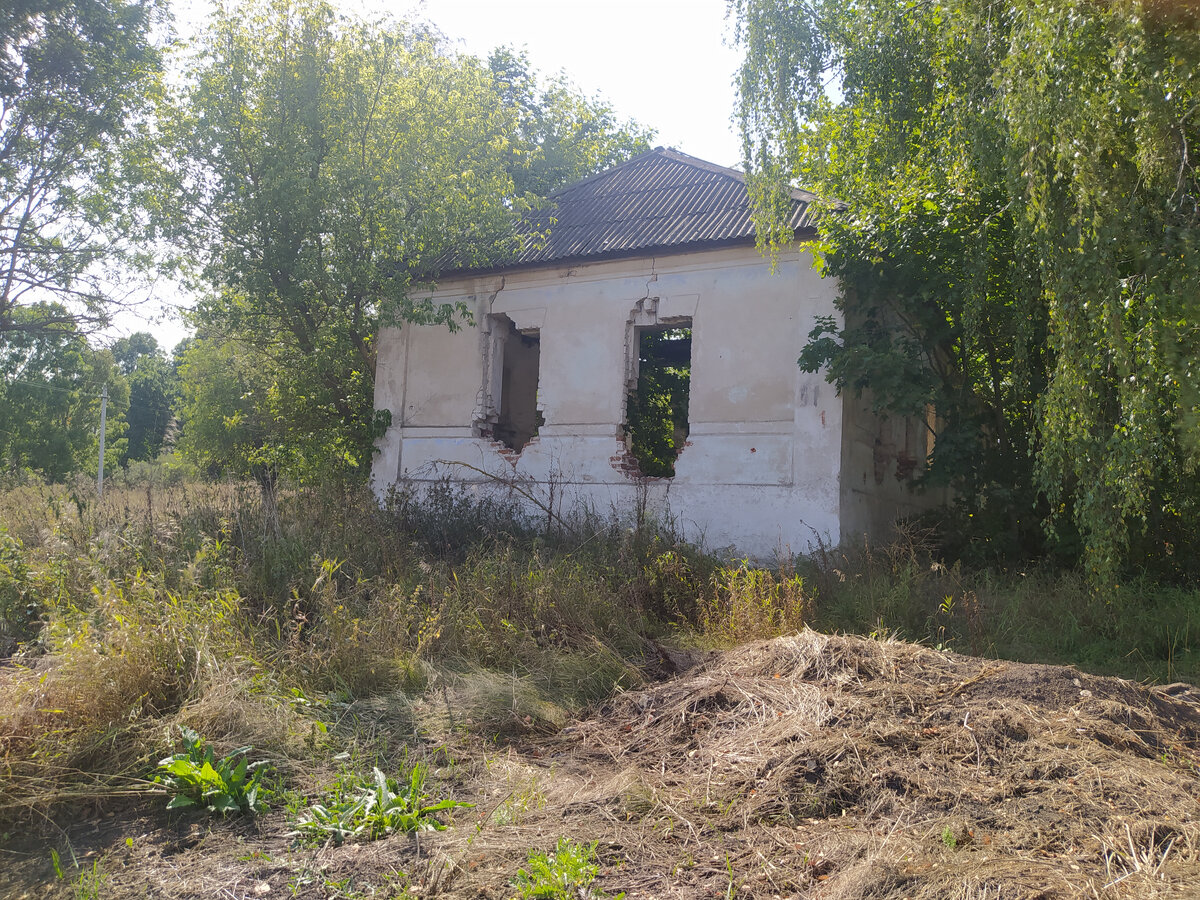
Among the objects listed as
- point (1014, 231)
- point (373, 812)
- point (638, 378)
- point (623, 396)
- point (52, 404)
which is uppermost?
point (1014, 231)

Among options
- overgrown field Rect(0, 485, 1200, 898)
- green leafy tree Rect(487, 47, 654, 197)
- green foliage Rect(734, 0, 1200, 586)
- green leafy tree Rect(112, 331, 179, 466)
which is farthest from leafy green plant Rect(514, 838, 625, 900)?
green leafy tree Rect(112, 331, 179, 466)

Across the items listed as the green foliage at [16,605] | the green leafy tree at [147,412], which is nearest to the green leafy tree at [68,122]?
the green foliage at [16,605]

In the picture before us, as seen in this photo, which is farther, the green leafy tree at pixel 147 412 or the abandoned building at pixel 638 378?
the green leafy tree at pixel 147 412

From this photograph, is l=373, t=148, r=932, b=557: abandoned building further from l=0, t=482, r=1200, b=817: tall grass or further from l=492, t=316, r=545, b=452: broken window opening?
l=0, t=482, r=1200, b=817: tall grass

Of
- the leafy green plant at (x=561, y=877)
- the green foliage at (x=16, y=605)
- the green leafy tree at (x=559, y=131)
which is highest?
the green leafy tree at (x=559, y=131)

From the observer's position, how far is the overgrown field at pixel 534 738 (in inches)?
134

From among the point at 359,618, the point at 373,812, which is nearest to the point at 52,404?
the point at 359,618

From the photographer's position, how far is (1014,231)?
7.28m

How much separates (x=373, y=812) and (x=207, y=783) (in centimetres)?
82

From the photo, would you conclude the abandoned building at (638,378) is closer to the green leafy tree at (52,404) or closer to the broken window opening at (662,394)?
the broken window opening at (662,394)

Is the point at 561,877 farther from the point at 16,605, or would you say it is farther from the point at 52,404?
the point at 52,404

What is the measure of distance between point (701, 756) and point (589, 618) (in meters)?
2.34

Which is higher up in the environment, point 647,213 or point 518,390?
point 647,213

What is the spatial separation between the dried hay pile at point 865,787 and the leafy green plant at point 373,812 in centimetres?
20
